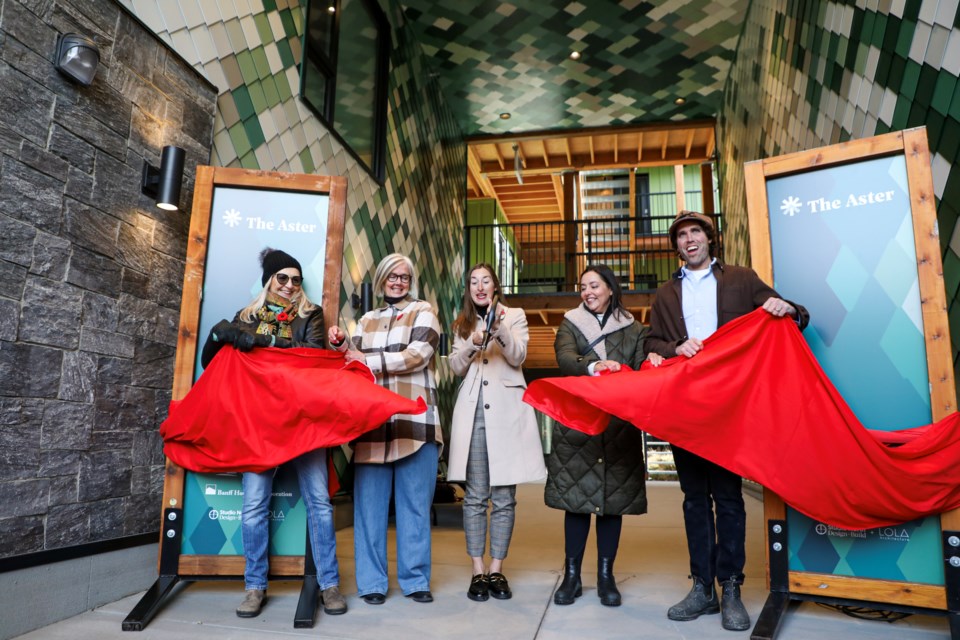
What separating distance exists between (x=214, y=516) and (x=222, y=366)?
1.90 feet

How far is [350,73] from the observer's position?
4883 millimetres

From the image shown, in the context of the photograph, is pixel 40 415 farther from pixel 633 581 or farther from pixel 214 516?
pixel 633 581

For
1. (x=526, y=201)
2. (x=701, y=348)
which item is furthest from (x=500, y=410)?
(x=526, y=201)

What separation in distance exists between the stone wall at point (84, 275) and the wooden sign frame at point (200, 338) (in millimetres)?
251

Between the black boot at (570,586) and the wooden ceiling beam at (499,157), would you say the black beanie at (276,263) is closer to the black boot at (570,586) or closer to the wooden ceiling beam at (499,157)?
the black boot at (570,586)

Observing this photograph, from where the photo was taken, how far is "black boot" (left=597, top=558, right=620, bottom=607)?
231 centimetres

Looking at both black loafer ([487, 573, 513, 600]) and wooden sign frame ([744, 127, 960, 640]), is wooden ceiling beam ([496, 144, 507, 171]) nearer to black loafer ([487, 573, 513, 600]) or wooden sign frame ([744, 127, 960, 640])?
wooden sign frame ([744, 127, 960, 640])

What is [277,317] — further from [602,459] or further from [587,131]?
[587,131]

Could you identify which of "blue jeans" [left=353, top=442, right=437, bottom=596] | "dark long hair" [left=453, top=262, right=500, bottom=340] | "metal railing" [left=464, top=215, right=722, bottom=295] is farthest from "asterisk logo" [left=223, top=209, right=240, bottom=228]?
"metal railing" [left=464, top=215, right=722, bottom=295]

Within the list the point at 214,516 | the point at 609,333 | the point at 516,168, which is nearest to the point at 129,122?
the point at 214,516

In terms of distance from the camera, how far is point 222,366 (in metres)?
2.23

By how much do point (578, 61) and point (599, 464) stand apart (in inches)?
221

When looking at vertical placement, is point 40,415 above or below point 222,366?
below

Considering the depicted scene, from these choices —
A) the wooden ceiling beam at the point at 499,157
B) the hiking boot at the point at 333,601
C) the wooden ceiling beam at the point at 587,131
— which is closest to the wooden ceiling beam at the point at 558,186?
the wooden ceiling beam at the point at 499,157
